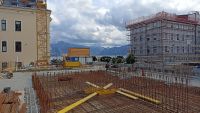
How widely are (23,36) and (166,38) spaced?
18864 millimetres

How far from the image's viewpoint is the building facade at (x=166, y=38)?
31656 mm

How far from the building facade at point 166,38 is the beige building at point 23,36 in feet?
46.7

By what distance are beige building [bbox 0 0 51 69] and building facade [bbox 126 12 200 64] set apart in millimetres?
14243

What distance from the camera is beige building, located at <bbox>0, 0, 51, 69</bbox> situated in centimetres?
2930

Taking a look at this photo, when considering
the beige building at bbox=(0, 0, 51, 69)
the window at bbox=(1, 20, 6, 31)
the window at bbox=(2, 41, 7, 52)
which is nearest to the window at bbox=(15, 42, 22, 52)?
the beige building at bbox=(0, 0, 51, 69)

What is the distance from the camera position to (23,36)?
3022 centimetres

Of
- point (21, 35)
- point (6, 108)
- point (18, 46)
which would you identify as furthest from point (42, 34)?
point (6, 108)

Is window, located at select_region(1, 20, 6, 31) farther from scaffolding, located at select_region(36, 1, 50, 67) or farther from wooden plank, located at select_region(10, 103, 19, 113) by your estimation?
wooden plank, located at select_region(10, 103, 19, 113)

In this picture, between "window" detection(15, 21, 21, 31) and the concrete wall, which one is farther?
"window" detection(15, 21, 21, 31)

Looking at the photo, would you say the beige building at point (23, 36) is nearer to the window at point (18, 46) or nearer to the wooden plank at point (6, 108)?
the window at point (18, 46)

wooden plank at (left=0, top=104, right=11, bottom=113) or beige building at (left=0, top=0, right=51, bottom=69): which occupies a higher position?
beige building at (left=0, top=0, right=51, bottom=69)

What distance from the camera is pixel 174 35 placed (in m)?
32.7

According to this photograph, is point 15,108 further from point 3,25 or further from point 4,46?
point 3,25

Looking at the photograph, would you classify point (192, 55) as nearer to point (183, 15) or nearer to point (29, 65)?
point (183, 15)
